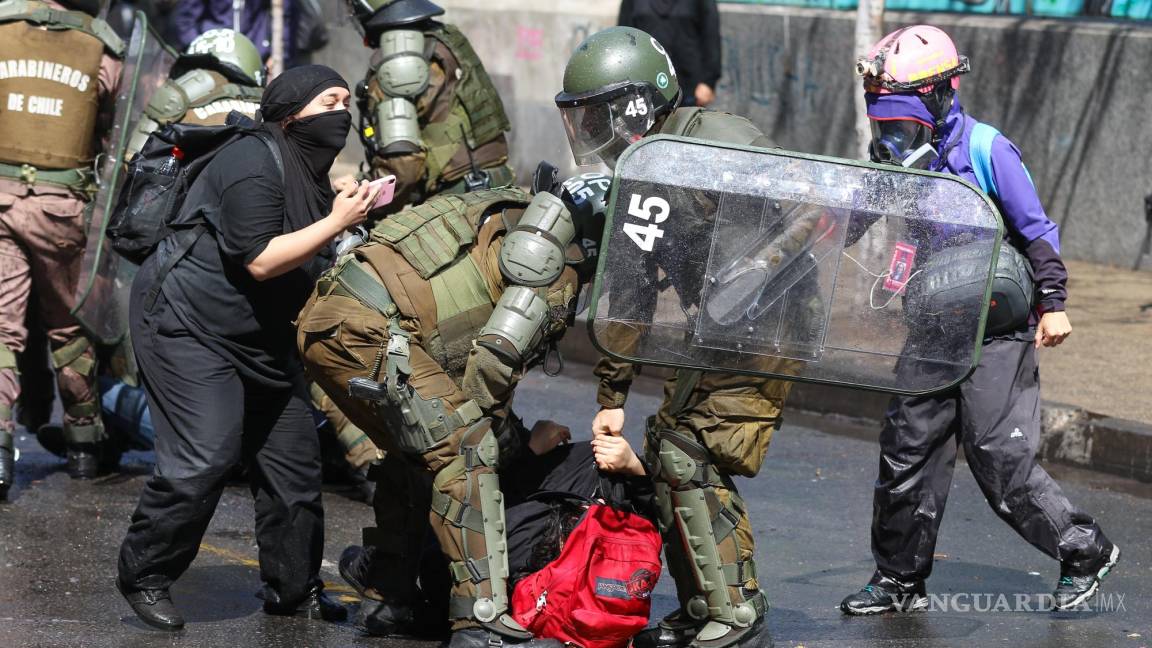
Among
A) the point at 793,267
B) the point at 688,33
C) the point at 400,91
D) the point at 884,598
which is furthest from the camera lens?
the point at 688,33

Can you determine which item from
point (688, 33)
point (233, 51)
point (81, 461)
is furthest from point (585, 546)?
point (688, 33)

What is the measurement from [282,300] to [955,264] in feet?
6.40

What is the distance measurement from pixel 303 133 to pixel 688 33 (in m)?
5.75

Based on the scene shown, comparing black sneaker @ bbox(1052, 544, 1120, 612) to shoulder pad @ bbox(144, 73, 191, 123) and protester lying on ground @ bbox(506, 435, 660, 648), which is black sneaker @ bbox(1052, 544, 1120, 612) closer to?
protester lying on ground @ bbox(506, 435, 660, 648)

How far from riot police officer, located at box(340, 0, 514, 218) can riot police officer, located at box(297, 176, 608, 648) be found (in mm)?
2102

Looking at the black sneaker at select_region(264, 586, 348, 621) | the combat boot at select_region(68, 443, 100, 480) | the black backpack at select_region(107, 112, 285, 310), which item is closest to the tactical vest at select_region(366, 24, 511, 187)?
the combat boot at select_region(68, 443, 100, 480)

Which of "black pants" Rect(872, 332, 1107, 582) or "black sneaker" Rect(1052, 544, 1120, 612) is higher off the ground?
"black pants" Rect(872, 332, 1107, 582)

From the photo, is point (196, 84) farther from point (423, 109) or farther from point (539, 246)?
point (539, 246)

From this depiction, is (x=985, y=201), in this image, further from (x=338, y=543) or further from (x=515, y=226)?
(x=338, y=543)

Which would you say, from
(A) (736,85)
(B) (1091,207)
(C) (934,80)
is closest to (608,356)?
(C) (934,80)

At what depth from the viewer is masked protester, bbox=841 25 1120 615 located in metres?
Answer: 4.91

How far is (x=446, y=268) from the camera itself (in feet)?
14.8

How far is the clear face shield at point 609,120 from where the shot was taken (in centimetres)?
442

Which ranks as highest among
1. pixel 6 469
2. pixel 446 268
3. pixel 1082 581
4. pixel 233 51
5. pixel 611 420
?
pixel 233 51
